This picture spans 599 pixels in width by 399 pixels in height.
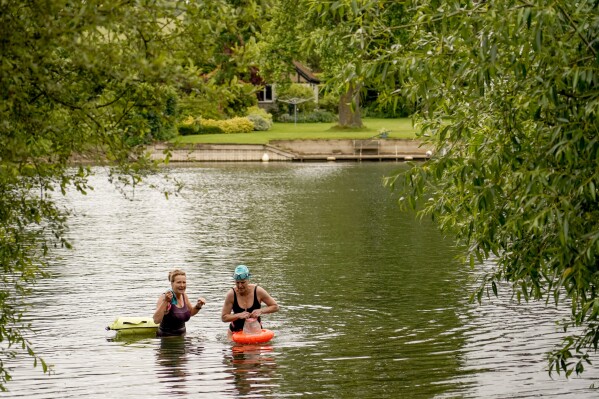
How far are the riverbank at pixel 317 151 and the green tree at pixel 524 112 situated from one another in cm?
7000

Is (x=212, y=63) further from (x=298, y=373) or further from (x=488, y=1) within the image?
(x=298, y=373)

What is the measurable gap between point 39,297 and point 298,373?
32.3ft

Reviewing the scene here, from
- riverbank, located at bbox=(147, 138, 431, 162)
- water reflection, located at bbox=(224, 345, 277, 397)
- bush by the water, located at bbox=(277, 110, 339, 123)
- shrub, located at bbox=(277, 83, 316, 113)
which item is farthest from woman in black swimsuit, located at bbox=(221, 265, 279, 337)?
shrub, located at bbox=(277, 83, 316, 113)

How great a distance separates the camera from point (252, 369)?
19.0 m

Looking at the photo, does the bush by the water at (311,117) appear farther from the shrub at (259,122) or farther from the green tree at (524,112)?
the green tree at (524,112)

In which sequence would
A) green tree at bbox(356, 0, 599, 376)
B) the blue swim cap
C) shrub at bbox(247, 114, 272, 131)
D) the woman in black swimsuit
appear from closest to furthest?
1. green tree at bbox(356, 0, 599, 376)
2. the blue swim cap
3. the woman in black swimsuit
4. shrub at bbox(247, 114, 272, 131)

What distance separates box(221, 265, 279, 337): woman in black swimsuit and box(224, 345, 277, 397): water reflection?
1.77ft

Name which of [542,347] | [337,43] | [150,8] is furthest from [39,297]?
[150,8]

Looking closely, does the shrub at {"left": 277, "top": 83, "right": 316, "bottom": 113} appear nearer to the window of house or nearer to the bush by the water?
the bush by the water

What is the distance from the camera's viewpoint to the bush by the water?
10645 cm

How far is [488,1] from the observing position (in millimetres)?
11422

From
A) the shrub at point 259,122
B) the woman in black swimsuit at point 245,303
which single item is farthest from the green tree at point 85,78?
the shrub at point 259,122

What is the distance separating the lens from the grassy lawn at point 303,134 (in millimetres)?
86125

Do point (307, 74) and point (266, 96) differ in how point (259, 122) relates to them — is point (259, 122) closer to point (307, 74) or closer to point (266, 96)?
point (266, 96)
